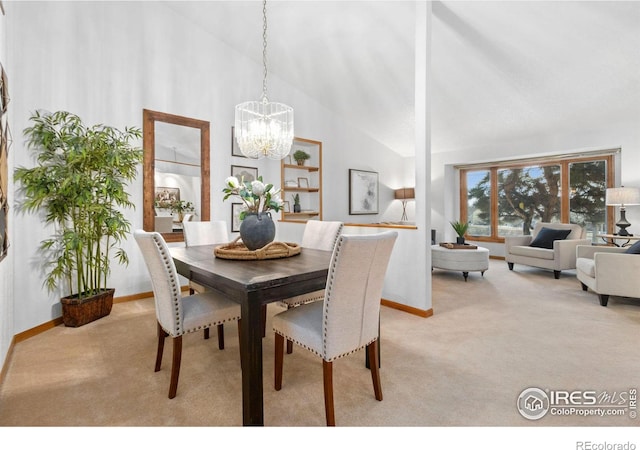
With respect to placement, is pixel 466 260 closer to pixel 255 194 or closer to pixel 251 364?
pixel 255 194

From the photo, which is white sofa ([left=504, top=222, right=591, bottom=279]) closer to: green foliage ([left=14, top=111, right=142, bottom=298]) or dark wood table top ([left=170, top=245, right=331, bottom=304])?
dark wood table top ([left=170, top=245, right=331, bottom=304])

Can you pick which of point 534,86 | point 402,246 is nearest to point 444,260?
point 402,246

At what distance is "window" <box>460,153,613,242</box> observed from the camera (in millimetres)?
5098

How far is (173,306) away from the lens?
170cm

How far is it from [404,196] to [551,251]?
279cm

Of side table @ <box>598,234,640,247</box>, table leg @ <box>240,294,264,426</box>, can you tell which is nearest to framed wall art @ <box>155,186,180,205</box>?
table leg @ <box>240,294,264,426</box>

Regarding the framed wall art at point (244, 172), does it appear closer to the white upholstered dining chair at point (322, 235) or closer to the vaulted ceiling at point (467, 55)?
the vaulted ceiling at point (467, 55)

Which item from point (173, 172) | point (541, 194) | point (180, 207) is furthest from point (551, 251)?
point (173, 172)

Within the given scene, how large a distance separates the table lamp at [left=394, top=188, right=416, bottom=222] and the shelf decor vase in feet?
16.2

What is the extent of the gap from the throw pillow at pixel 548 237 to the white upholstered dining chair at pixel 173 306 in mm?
4899

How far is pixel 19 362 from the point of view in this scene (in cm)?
215

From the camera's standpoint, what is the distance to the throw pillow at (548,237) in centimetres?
473

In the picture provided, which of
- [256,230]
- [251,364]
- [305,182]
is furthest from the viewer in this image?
[305,182]
